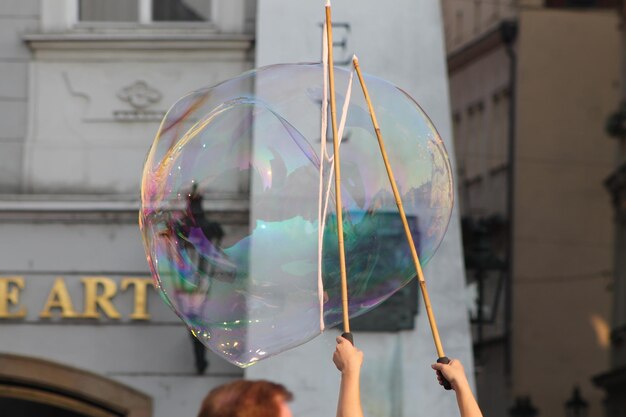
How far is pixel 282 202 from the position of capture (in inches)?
281

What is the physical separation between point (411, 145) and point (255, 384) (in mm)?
2306

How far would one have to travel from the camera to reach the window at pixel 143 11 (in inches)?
437

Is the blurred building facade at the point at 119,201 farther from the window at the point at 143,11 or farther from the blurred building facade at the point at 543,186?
the blurred building facade at the point at 543,186

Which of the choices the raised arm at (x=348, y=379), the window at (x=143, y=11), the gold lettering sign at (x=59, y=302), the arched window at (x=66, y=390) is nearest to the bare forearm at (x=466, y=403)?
the raised arm at (x=348, y=379)

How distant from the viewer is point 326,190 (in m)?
6.74

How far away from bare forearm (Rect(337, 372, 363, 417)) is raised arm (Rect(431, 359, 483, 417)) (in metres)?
0.24

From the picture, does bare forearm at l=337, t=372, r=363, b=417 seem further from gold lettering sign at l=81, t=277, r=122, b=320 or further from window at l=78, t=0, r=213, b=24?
window at l=78, t=0, r=213, b=24

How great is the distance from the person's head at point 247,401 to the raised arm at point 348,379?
18 cm

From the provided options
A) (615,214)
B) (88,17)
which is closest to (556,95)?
(615,214)

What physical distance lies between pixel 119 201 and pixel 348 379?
5.72m

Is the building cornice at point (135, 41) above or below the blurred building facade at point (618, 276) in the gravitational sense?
above

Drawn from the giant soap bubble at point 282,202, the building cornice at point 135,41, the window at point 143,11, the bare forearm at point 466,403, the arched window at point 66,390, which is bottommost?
the arched window at point 66,390

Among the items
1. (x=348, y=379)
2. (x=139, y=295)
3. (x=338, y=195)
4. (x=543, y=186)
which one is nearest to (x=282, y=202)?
(x=338, y=195)

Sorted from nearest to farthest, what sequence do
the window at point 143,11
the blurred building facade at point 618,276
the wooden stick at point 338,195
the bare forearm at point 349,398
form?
1. the bare forearm at point 349,398
2. the wooden stick at point 338,195
3. the window at point 143,11
4. the blurred building facade at point 618,276
